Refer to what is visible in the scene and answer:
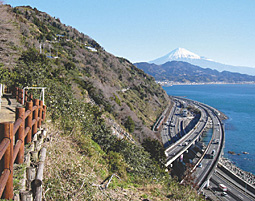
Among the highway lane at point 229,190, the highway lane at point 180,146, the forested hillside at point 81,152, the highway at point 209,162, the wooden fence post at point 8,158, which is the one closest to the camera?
the wooden fence post at point 8,158

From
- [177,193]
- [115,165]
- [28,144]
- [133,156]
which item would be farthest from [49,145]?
[133,156]

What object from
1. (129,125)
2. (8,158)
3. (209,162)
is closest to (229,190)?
(209,162)

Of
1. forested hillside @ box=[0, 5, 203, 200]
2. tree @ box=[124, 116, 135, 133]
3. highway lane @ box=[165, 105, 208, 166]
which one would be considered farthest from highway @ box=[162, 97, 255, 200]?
forested hillside @ box=[0, 5, 203, 200]

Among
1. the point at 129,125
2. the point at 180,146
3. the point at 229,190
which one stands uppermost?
the point at 129,125

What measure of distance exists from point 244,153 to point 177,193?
3437cm

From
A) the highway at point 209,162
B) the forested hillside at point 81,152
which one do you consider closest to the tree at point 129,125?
the forested hillside at point 81,152

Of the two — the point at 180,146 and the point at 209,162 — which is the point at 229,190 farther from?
the point at 180,146

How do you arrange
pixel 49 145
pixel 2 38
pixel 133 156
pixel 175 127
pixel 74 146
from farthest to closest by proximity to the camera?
pixel 175 127, pixel 2 38, pixel 133 156, pixel 74 146, pixel 49 145

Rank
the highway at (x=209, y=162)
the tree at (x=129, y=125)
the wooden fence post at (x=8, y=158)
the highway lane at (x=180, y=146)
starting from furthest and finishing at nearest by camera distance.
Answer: the highway lane at (x=180, y=146), the highway at (x=209, y=162), the tree at (x=129, y=125), the wooden fence post at (x=8, y=158)

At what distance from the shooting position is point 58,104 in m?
8.80

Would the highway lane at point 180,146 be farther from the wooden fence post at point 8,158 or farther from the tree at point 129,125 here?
the wooden fence post at point 8,158

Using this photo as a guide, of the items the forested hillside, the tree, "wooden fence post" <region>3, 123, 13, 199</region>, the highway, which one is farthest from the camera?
the highway

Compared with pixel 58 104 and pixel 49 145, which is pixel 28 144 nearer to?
pixel 49 145

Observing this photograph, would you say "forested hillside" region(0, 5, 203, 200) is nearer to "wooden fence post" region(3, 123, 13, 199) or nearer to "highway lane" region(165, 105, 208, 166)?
"wooden fence post" region(3, 123, 13, 199)
